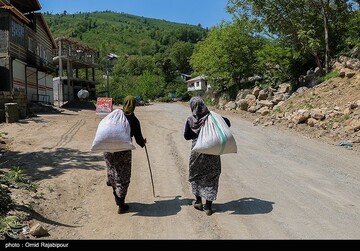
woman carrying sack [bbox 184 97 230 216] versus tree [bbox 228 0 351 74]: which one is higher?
tree [bbox 228 0 351 74]

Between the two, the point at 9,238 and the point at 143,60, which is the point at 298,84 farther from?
the point at 143,60

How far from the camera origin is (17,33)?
24.1 metres

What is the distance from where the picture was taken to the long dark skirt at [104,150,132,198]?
5531mm

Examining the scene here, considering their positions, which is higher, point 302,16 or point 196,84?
point 302,16

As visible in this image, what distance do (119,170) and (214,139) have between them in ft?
5.03

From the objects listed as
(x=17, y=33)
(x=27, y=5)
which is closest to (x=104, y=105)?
(x=17, y=33)

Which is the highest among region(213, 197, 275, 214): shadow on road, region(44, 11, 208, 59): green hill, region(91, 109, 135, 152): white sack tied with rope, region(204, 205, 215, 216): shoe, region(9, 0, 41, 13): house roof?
region(44, 11, 208, 59): green hill

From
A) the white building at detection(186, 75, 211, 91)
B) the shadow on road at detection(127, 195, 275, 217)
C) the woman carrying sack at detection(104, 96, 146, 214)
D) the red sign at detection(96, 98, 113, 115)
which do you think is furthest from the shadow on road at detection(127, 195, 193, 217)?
the white building at detection(186, 75, 211, 91)

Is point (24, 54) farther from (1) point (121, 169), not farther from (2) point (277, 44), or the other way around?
(1) point (121, 169)

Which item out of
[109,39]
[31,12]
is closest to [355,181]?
[31,12]

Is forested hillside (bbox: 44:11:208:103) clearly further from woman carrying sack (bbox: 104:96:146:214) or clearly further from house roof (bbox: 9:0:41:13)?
woman carrying sack (bbox: 104:96:146:214)

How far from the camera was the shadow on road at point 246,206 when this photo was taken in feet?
18.5

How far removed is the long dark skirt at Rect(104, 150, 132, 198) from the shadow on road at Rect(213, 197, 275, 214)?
4.95 ft

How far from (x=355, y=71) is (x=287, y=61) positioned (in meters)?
7.52
